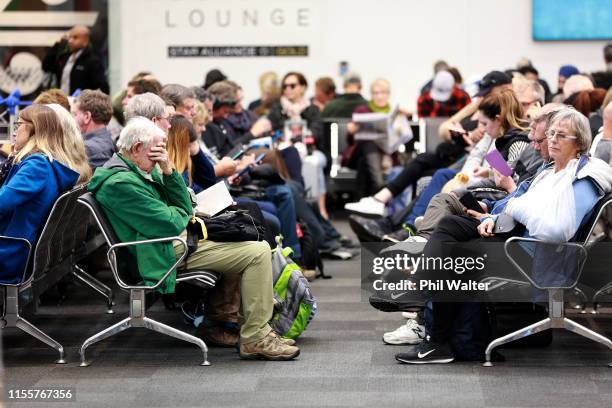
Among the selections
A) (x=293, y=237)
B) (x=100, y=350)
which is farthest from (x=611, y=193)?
(x=293, y=237)

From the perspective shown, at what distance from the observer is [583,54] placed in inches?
595

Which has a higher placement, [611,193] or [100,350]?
[611,193]

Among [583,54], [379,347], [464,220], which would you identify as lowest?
[379,347]

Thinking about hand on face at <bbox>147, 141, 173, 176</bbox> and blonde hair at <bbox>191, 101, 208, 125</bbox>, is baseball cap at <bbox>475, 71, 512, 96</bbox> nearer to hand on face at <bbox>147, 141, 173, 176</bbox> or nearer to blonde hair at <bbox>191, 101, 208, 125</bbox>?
blonde hair at <bbox>191, 101, 208, 125</bbox>

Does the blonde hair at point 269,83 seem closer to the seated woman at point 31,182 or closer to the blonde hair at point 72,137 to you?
the blonde hair at point 72,137

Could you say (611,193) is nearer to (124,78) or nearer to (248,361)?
(248,361)

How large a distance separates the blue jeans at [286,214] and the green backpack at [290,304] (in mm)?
2048

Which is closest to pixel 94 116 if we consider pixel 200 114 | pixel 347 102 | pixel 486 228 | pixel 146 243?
pixel 200 114

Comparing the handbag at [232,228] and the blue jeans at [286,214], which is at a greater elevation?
the handbag at [232,228]

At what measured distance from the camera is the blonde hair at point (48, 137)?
19.3 feet

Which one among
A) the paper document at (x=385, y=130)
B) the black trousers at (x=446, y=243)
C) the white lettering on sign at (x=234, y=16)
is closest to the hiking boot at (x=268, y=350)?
the black trousers at (x=446, y=243)

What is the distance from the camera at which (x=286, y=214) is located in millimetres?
8477

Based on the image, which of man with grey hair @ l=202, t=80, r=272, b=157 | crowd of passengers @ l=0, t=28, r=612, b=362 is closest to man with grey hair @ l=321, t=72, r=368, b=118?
man with grey hair @ l=202, t=80, r=272, b=157

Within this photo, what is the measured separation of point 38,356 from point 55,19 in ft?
27.3
